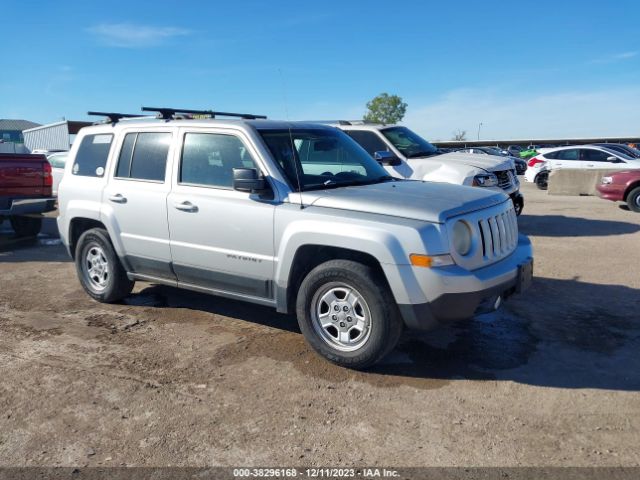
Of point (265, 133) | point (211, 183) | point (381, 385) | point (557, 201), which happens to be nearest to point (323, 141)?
point (265, 133)

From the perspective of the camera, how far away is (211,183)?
4.94 m

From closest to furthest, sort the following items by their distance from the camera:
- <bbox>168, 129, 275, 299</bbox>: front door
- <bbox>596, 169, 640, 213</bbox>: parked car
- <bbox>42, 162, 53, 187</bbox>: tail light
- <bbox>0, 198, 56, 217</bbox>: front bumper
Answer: <bbox>168, 129, 275, 299</bbox>: front door, <bbox>0, 198, 56, 217</bbox>: front bumper, <bbox>42, 162, 53, 187</bbox>: tail light, <bbox>596, 169, 640, 213</bbox>: parked car

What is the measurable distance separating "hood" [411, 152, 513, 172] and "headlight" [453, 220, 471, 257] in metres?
5.43

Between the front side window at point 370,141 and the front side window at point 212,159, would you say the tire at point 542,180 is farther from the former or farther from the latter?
the front side window at point 212,159

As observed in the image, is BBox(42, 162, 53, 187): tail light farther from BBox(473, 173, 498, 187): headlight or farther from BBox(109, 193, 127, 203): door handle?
BBox(473, 173, 498, 187): headlight

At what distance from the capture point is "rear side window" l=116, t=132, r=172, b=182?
17.4 feet

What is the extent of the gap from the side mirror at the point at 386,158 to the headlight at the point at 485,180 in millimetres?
1274

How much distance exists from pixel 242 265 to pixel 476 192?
2079mm

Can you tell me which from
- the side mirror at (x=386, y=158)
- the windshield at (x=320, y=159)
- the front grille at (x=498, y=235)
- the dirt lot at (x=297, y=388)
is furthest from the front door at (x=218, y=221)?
the side mirror at (x=386, y=158)

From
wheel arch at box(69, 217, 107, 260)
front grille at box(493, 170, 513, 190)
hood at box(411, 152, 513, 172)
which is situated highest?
hood at box(411, 152, 513, 172)

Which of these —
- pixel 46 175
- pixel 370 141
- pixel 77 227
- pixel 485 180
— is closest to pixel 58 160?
pixel 46 175

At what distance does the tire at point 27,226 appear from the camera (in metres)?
10.8

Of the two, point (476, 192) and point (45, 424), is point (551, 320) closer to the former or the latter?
point (476, 192)

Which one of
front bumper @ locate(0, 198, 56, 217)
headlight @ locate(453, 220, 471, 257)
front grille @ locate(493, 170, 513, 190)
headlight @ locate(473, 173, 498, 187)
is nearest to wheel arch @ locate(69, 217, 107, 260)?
front bumper @ locate(0, 198, 56, 217)
